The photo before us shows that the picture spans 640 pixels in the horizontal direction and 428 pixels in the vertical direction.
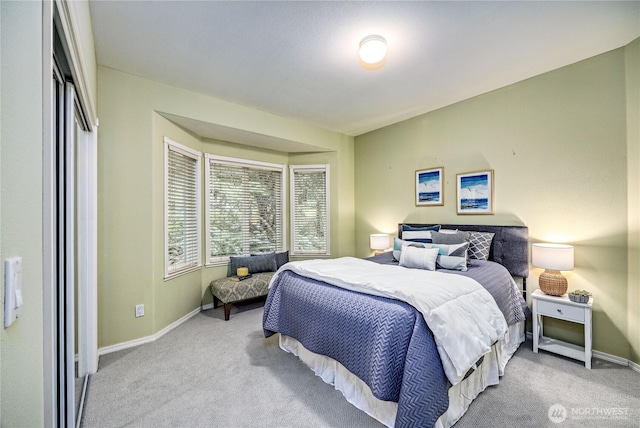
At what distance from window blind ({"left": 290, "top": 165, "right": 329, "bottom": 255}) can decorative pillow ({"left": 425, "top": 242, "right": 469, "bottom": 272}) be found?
2.21 m

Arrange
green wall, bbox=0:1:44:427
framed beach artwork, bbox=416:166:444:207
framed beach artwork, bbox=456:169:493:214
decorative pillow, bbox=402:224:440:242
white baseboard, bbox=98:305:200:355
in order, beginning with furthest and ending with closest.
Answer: framed beach artwork, bbox=416:166:444:207 → decorative pillow, bbox=402:224:440:242 → framed beach artwork, bbox=456:169:493:214 → white baseboard, bbox=98:305:200:355 → green wall, bbox=0:1:44:427

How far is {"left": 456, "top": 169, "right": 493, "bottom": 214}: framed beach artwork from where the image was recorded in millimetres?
3213

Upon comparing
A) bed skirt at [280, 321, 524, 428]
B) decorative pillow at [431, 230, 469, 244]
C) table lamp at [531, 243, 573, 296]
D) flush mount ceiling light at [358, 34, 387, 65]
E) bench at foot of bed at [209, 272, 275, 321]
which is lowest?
bed skirt at [280, 321, 524, 428]

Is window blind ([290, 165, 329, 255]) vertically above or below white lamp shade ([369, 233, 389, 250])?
above

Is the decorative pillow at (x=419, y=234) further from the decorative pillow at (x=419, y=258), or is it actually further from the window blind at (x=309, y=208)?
the window blind at (x=309, y=208)

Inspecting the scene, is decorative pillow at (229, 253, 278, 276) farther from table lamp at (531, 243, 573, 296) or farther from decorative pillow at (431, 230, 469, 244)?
table lamp at (531, 243, 573, 296)

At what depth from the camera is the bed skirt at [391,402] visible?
168cm

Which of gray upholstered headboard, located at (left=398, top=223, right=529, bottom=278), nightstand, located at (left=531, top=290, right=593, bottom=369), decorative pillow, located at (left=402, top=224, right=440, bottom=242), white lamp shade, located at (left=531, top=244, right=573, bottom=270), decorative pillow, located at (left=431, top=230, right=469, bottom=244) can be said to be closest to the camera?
nightstand, located at (left=531, top=290, right=593, bottom=369)

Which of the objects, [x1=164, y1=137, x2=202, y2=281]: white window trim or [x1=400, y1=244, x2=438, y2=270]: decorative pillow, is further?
[x1=164, y1=137, x2=202, y2=281]: white window trim

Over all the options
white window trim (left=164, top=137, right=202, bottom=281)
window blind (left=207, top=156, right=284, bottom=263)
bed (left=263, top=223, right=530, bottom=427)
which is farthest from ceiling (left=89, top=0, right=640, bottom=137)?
bed (left=263, top=223, right=530, bottom=427)

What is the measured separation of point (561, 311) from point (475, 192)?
1.47m

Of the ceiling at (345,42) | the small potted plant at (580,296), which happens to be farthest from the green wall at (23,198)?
the small potted plant at (580,296)

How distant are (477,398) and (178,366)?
237cm

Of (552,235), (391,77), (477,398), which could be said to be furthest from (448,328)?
(391,77)
